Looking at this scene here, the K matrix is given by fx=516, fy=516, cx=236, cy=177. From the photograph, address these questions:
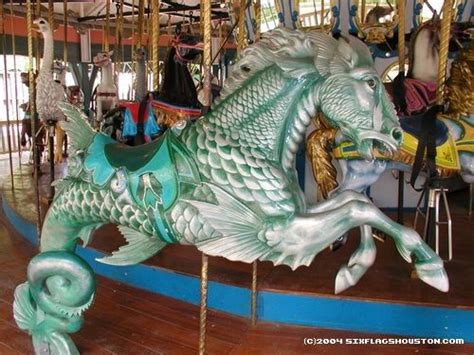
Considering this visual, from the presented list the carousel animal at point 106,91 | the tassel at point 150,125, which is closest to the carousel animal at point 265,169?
the tassel at point 150,125

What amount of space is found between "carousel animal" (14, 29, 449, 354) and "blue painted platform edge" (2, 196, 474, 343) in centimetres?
80

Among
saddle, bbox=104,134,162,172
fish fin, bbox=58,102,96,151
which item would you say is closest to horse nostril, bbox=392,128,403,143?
saddle, bbox=104,134,162,172

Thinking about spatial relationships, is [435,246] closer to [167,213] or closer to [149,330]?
[149,330]

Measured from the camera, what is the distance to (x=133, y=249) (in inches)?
64.2

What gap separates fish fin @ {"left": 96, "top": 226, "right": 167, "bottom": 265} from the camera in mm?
1616

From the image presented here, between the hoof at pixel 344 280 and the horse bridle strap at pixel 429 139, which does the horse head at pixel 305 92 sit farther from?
the horse bridle strap at pixel 429 139

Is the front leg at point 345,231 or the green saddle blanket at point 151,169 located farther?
the green saddle blanket at point 151,169

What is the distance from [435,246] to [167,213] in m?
1.75

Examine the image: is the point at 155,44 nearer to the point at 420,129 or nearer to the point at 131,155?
the point at 131,155

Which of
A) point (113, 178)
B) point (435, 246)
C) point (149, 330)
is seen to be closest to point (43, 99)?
point (149, 330)

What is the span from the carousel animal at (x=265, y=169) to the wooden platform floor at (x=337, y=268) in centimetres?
86

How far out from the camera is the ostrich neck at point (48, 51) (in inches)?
150

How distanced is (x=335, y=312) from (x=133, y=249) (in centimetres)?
95

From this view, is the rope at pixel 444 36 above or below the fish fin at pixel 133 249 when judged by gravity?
above
